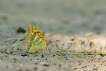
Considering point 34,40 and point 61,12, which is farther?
point 61,12

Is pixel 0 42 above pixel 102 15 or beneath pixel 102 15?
beneath

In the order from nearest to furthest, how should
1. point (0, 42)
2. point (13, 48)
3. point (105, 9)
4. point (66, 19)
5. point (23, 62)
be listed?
1. point (23, 62)
2. point (13, 48)
3. point (0, 42)
4. point (66, 19)
5. point (105, 9)

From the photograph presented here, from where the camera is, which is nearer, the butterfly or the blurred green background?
the butterfly

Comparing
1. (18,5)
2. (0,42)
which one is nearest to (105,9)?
(18,5)

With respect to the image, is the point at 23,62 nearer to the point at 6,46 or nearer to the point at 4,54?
the point at 4,54

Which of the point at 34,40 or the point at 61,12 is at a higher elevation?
the point at 61,12

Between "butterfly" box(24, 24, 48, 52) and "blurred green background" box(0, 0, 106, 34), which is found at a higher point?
"blurred green background" box(0, 0, 106, 34)

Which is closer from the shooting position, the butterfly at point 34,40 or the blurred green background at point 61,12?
the butterfly at point 34,40

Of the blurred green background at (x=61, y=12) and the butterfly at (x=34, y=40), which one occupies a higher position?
the blurred green background at (x=61, y=12)
